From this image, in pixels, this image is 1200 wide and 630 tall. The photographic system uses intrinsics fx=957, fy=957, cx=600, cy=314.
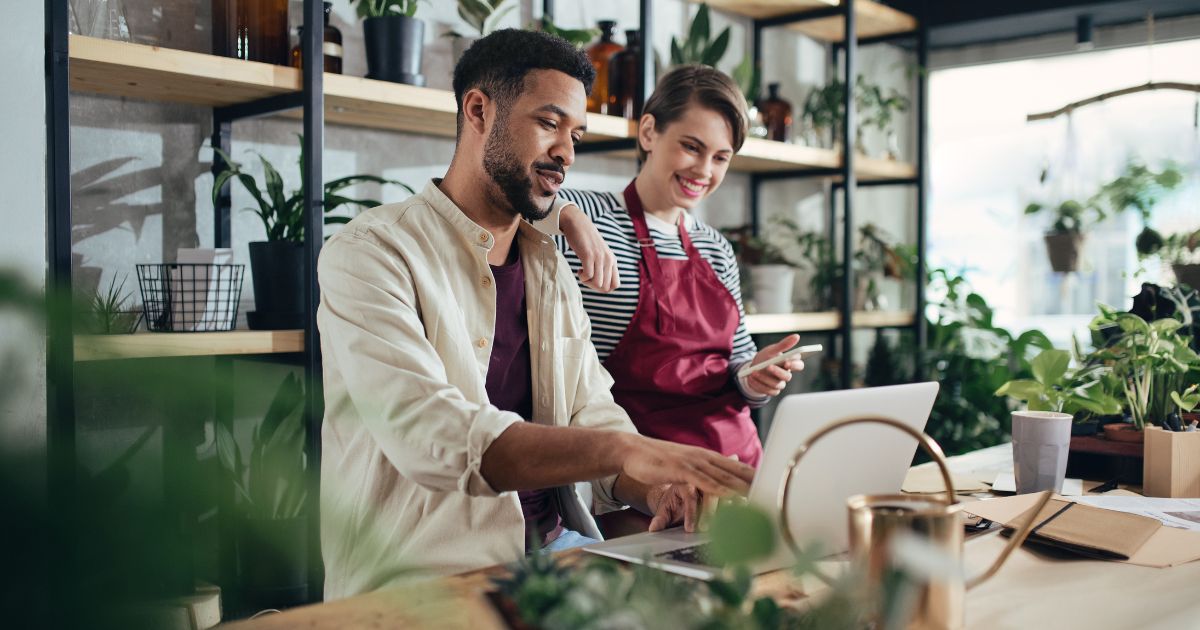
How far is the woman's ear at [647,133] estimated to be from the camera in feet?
7.54

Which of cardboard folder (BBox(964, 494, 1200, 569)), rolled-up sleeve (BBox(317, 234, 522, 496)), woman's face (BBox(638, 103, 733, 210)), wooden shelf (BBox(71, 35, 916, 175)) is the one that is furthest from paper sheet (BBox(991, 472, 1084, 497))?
wooden shelf (BBox(71, 35, 916, 175))

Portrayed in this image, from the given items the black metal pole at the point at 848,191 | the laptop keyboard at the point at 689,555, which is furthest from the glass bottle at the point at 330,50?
the black metal pole at the point at 848,191

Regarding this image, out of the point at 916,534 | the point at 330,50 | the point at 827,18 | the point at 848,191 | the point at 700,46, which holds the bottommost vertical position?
the point at 916,534

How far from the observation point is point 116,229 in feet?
6.73

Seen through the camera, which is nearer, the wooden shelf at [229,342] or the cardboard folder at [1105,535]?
the cardboard folder at [1105,535]

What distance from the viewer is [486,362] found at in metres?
1.52

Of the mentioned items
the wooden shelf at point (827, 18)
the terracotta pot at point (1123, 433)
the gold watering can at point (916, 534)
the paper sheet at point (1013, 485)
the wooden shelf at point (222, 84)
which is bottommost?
the paper sheet at point (1013, 485)

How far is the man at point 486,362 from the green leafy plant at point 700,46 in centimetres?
136

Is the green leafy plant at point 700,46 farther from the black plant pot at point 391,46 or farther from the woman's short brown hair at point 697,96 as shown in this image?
the black plant pot at point 391,46

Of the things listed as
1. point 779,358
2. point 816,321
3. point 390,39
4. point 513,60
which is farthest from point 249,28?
point 816,321

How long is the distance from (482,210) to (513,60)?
10.1 inches

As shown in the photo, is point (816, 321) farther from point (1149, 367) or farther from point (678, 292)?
point (1149, 367)

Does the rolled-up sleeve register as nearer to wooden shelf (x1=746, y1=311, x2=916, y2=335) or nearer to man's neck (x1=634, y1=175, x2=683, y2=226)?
man's neck (x1=634, y1=175, x2=683, y2=226)

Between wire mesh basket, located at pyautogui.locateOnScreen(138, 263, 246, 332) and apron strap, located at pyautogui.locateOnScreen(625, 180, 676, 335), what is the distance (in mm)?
866
